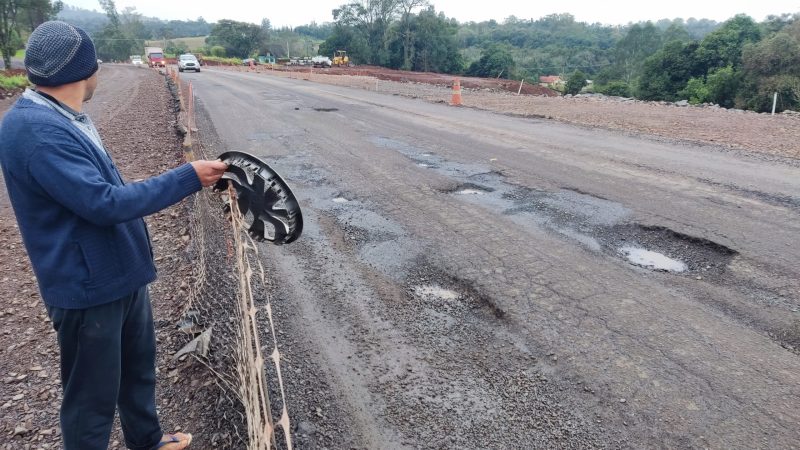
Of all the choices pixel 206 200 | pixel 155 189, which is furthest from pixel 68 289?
pixel 206 200

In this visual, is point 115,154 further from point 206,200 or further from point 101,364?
point 101,364

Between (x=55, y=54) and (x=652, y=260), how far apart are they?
469cm

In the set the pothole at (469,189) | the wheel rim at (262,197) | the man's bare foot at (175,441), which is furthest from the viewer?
the pothole at (469,189)

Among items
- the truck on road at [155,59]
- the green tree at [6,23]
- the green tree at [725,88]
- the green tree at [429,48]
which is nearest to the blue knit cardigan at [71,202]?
the green tree at [725,88]

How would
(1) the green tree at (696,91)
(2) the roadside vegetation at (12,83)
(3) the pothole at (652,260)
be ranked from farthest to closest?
(1) the green tree at (696,91) < (2) the roadside vegetation at (12,83) < (3) the pothole at (652,260)

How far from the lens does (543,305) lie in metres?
3.85

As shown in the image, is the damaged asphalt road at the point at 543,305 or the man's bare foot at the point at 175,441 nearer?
the man's bare foot at the point at 175,441

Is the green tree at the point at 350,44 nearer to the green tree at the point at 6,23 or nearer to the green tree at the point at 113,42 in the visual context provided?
the green tree at the point at 6,23

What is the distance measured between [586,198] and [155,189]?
18.4 feet

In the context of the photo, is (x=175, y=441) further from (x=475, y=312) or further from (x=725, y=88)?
(x=725, y=88)

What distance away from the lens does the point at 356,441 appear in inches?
103

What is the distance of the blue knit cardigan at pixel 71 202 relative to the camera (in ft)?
5.79

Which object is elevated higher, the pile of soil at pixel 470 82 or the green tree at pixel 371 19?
the green tree at pixel 371 19

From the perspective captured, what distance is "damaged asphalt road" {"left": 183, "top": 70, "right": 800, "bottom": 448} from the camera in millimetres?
2736
